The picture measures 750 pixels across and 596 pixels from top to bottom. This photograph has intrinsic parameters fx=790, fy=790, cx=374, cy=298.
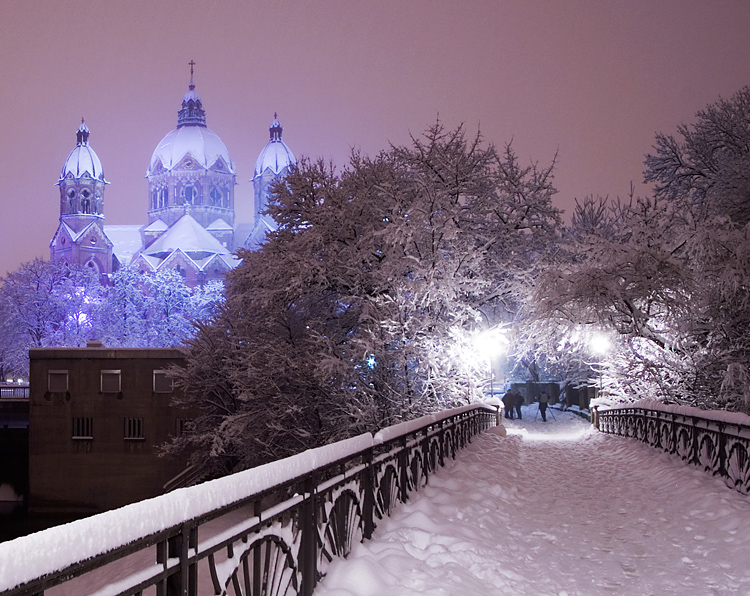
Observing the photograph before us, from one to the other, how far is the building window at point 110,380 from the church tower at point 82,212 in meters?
70.9

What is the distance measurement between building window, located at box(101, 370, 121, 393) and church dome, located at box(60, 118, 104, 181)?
75030 mm

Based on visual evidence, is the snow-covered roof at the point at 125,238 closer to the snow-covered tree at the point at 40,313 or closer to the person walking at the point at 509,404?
the snow-covered tree at the point at 40,313

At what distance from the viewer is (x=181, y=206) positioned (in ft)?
399

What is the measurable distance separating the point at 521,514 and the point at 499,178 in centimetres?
1915

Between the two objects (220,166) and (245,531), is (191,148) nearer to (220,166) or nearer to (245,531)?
(220,166)

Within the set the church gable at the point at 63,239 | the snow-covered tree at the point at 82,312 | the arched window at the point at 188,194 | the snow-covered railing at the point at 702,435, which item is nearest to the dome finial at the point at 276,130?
the arched window at the point at 188,194

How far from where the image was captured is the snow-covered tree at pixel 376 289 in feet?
81.1

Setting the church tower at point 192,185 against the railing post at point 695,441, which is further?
the church tower at point 192,185

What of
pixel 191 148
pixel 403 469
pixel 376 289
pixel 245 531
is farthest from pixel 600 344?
pixel 191 148

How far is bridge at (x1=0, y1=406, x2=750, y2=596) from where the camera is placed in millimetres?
3695

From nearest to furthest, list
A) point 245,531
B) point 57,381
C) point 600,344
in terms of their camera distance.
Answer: point 245,531 < point 600,344 < point 57,381

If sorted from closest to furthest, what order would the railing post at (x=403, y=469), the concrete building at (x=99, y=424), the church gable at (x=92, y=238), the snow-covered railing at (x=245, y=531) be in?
the snow-covered railing at (x=245, y=531) < the railing post at (x=403, y=469) < the concrete building at (x=99, y=424) < the church gable at (x=92, y=238)

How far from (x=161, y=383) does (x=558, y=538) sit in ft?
118

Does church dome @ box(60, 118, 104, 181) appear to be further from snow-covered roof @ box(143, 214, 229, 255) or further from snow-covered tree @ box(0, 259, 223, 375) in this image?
snow-covered tree @ box(0, 259, 223, 375)
